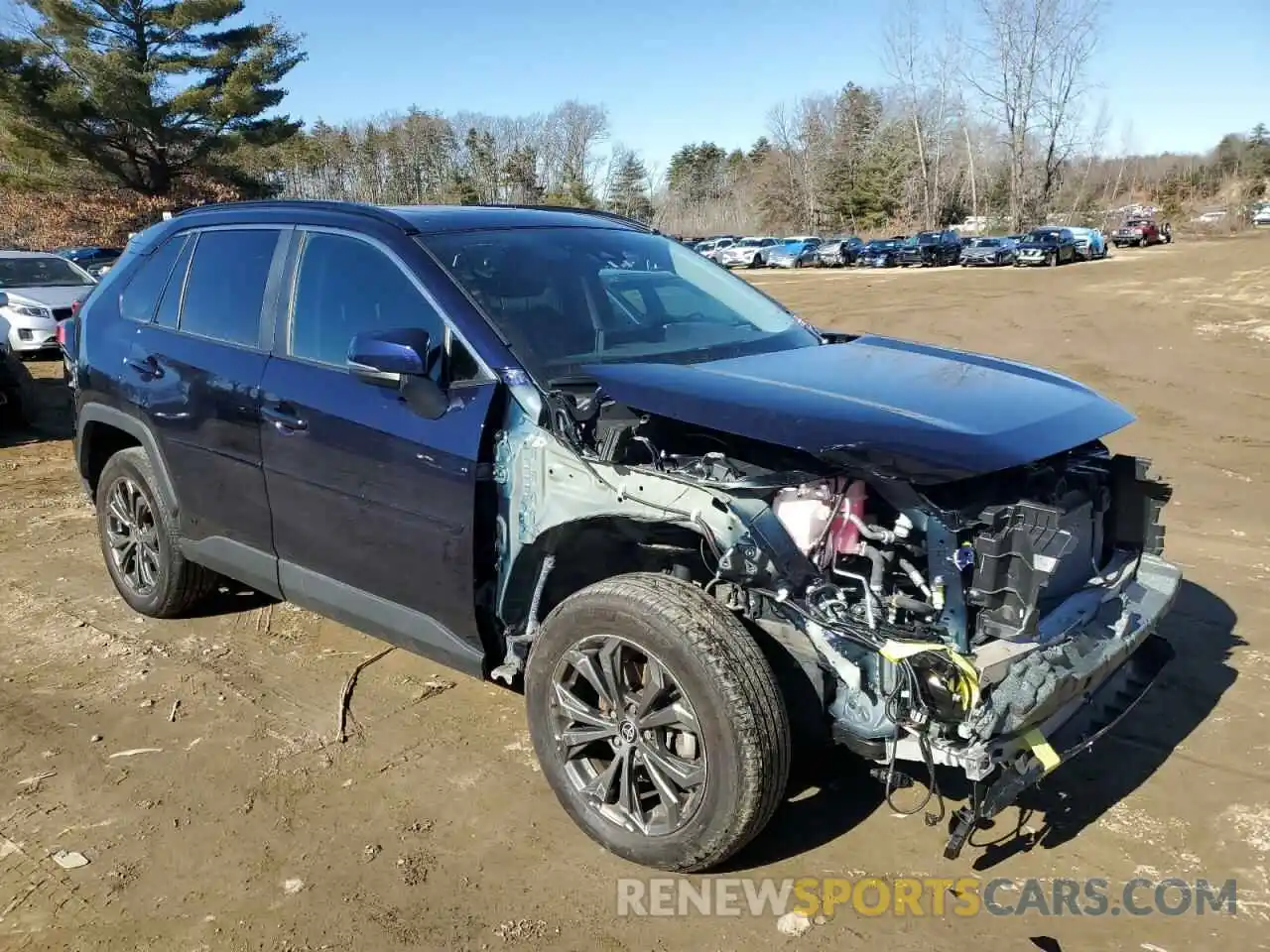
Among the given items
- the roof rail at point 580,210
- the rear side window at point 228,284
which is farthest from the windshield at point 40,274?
the roof rail at point 580,210

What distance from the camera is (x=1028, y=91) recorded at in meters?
63.9

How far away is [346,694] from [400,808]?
3.09 feet

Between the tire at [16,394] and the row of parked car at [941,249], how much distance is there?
84.7 feet

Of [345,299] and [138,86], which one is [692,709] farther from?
[138,86]

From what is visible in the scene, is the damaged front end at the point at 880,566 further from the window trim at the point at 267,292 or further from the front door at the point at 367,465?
the window trim at the point at 267,292

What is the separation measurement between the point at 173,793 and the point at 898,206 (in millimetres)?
75323

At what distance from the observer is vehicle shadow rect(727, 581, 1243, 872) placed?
10.1ft

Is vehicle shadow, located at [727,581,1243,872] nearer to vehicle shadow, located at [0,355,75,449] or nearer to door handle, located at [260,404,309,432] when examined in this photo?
door handle, located at [260,404,309,432]

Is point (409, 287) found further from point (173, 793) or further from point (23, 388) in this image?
point (23, 388)

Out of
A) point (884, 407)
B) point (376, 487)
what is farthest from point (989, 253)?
point (376, 487)

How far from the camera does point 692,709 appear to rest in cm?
273

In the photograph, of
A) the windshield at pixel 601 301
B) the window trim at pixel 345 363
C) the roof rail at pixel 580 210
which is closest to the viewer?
the window trim at pixel 345 363

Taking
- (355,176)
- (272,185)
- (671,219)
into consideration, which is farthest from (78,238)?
(671,219)

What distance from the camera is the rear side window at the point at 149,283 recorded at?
15.0 ft
